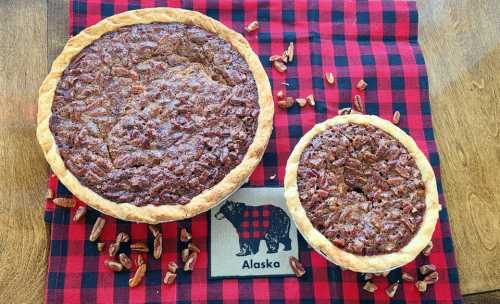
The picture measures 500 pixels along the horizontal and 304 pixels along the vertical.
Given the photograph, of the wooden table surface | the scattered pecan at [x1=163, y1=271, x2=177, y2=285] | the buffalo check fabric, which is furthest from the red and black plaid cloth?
the wooden table surface

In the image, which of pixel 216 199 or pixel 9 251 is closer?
pixel 216 199

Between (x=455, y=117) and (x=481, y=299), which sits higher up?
(x=455, y=117)

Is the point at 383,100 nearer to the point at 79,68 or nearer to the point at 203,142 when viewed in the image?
the point at 203,142

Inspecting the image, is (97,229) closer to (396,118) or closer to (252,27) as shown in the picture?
(252,27)

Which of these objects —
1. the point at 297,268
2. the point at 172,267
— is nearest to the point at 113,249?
the point at 172,267

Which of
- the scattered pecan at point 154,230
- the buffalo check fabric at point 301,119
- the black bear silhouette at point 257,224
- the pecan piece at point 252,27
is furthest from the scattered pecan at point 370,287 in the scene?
the pecan piece at point 252,27

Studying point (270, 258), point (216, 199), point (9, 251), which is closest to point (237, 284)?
point (270, 258)
